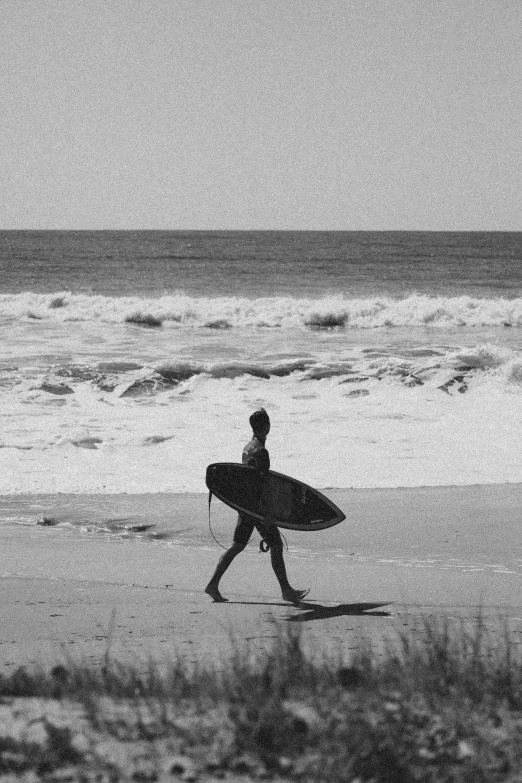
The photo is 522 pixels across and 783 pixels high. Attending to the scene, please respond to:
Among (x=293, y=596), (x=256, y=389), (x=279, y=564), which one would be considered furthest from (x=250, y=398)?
(x=293, y=596)

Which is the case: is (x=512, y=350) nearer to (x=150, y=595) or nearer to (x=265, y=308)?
(x=265, y=308)

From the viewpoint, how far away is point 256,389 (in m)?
17.5

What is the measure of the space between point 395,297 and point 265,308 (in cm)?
844

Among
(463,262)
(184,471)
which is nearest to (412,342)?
(184,471)

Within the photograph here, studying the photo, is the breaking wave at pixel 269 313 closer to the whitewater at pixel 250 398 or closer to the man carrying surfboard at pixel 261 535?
the whitewater at pixel 250 398

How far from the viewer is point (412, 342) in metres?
25.1

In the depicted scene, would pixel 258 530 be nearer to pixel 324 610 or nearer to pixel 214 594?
pixel 214 594

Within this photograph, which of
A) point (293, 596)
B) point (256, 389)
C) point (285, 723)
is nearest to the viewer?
point (285, 723)

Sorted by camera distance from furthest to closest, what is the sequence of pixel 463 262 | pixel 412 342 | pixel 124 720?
pixel 463 262 → pixel 412 342 → pixel 124 720

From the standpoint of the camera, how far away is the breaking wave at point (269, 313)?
99.9ft

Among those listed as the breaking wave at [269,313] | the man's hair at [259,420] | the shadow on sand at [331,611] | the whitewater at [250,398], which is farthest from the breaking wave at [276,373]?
the shadow on sand at [331,611]

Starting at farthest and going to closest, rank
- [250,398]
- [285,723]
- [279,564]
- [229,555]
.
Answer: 1. [250,398]
2. [229,555]
3. [279,564]
4. [285,723]

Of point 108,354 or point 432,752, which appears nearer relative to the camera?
point 432,752

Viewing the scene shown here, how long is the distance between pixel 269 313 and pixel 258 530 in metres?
26.4
